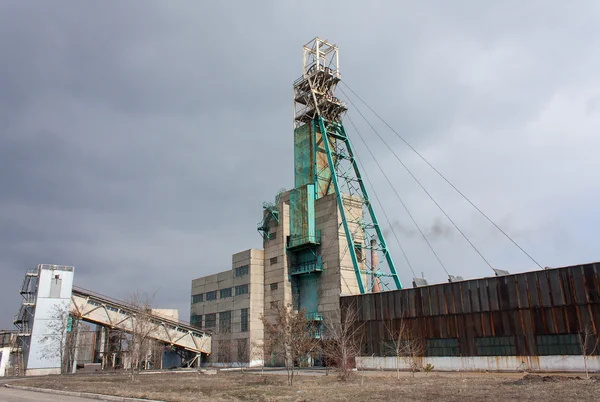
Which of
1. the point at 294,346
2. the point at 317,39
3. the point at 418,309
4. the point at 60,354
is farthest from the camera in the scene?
the point at 317,39

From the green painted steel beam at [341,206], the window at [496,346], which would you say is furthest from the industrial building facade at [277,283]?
the window at [496,346]

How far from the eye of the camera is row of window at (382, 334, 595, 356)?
96.8ft

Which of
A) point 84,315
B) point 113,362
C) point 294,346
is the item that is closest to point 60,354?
point 84,315

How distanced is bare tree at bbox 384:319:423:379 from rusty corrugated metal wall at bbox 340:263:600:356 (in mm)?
259

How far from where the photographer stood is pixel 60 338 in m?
49.8

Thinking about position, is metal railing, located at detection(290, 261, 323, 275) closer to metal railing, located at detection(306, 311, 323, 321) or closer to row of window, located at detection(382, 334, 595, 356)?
metal railing, located at detection(306, 311, 323, 321)

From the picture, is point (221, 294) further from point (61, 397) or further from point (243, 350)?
point (61, 397)

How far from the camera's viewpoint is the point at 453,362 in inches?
1388

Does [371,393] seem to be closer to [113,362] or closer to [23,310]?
[23,310]

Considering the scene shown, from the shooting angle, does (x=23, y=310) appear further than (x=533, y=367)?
Yes

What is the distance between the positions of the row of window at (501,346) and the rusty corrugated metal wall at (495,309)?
0.30 metres

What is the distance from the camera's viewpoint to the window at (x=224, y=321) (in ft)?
214

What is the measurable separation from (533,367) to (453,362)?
19.9 ft

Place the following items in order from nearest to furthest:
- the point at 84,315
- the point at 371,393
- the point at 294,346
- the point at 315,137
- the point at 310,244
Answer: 1. the point at 371,393
2. the point at 294,346
3. the point at 84,315
4. the point at 310,244
5. the point at 315,137
